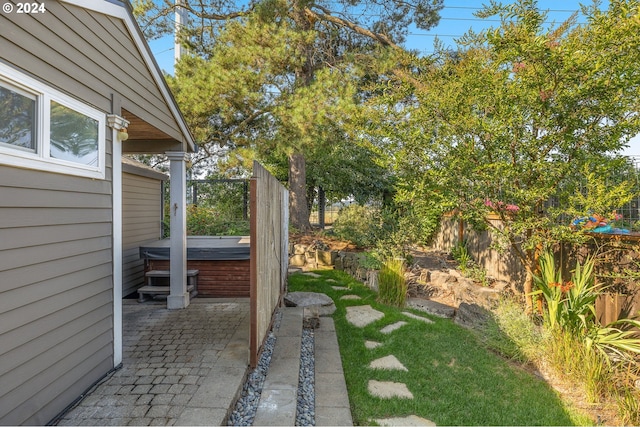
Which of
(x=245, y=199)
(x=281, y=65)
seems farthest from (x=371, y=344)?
(x=245, y=199)

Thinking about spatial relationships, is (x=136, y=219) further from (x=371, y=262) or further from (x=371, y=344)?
(x=371, y=344)

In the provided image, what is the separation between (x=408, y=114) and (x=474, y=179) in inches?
47.0

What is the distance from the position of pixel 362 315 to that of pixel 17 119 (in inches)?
155

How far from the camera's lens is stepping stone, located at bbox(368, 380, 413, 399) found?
275cm

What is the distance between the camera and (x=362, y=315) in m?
4.56

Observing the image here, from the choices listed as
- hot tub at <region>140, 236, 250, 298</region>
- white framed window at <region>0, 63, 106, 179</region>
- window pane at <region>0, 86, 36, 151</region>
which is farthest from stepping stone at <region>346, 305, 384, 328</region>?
window pane at <region>0, 86, 36, 151</region>

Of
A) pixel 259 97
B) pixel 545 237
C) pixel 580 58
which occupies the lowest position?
pixel 545 237

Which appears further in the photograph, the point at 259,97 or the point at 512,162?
the point at 259,97

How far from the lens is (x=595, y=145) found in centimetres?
362

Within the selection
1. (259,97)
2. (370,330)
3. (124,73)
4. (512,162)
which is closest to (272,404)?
(370,330)

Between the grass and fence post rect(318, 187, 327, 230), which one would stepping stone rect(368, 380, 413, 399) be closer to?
the grass

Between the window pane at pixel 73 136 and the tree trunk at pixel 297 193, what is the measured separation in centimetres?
730

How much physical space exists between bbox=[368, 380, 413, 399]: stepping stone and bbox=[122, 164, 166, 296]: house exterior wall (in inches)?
Answer: 162

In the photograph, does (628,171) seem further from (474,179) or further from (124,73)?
(124,73)
